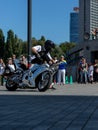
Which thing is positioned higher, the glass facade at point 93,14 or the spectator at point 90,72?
the glass facade at point 93,14

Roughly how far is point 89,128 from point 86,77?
24.2 meters

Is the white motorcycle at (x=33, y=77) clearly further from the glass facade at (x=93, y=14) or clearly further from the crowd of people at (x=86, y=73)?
the glass facade at (x=93, y=14)

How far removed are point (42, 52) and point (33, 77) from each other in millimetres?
955

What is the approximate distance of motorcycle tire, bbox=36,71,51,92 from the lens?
17.9 m

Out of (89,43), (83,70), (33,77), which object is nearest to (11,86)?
(33,77)

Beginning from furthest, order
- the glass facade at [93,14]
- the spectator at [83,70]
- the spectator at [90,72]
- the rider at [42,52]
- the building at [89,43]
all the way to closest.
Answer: the glass facade at [93,14] → the building at [89,43] → the spectator at [90,72] → the spectator at [83,70] → the rider at [42,52]

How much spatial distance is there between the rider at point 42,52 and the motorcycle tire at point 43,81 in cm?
51

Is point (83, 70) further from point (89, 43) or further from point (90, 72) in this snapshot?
point (89, 43)

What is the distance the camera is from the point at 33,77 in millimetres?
18172

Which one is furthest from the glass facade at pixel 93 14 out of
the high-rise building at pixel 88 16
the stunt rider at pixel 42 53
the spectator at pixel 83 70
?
the stunt rider at pixel 42 53

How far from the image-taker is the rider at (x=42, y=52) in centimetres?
1817

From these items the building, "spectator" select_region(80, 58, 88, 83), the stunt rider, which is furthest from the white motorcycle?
the building

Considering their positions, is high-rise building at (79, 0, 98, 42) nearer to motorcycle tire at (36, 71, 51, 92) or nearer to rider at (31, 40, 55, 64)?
rider at (31, 40, 55, 64)

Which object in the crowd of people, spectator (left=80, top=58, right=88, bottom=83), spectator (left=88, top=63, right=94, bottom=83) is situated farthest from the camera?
spectator (left=88, top=63, right=94, bottom=83)
